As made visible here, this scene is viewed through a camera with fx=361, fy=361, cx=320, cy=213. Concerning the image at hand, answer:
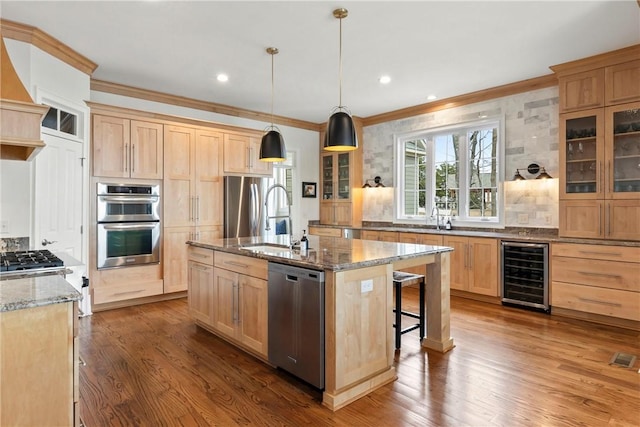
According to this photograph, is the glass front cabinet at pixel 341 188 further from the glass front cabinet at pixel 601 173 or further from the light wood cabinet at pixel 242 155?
the glass front cabinet at pixel 601 173

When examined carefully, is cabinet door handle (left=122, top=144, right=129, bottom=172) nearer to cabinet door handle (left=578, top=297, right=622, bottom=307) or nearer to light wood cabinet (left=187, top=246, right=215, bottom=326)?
light wood cabinet (left=187, top=246, right=215, bottom=326)

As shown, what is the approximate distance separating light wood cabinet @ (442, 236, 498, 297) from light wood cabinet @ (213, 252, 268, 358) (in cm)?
310

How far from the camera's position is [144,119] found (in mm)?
4629

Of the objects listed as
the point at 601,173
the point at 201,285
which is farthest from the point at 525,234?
the point at 201,285

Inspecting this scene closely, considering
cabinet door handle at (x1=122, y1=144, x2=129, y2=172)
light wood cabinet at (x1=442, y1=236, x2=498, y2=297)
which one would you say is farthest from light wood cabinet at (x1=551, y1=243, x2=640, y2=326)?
cabinet door handle at (x1=122, y1=144, x2=129, y2=172)

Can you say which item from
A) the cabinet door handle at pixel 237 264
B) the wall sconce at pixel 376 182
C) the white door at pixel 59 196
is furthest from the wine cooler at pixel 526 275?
the white door at pixel 59 196

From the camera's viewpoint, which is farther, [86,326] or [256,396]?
[86,326]

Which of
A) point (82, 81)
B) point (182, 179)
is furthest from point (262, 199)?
point (82, 81)

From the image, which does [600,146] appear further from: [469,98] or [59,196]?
[59,196]

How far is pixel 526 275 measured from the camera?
14.3ft

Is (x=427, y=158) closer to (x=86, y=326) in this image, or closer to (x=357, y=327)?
(x=357, y=327)

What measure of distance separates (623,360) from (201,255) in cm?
382

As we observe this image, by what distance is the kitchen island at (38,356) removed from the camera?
1.46 meters

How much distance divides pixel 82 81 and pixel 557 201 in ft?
19.2
